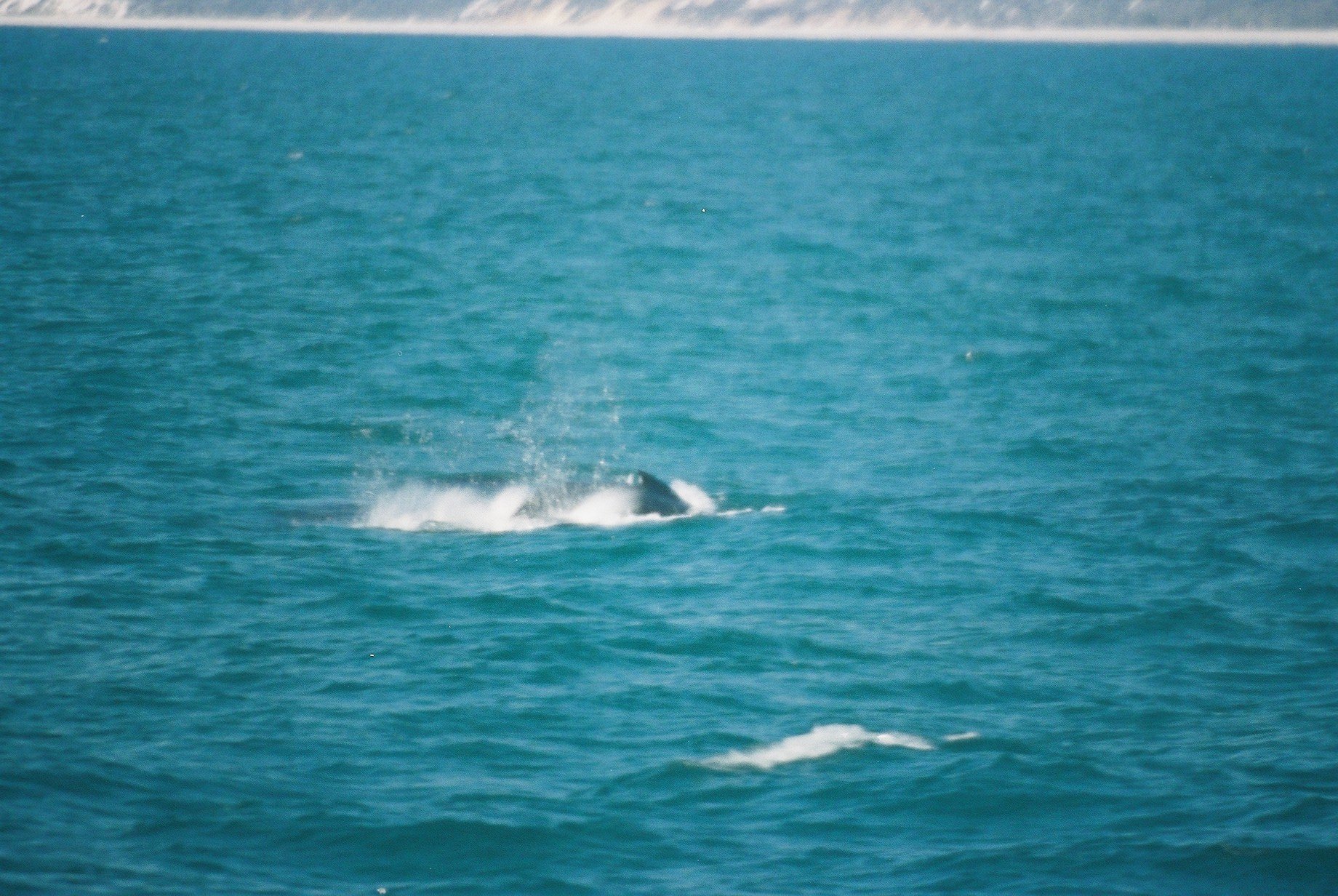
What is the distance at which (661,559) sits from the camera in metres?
26.0

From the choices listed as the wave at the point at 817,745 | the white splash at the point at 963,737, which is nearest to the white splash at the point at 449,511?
the wave at the point at 817,745

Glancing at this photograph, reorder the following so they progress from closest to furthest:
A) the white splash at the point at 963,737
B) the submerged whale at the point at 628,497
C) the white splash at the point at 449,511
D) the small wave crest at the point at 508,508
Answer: the white splash at the point at 963,737 → the white splash at the point at 449,511 → the small wave crest at the point at 508,508 → the submerged whale at the point at 628,497

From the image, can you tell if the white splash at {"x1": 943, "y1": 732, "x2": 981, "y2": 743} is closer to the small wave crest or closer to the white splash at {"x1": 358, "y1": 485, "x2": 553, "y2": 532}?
the small wave crest

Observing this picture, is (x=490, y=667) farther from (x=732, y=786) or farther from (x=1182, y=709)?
(x=1182, y=709)

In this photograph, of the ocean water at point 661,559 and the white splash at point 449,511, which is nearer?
the ocean water at point 661,559

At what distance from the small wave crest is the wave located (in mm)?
8973

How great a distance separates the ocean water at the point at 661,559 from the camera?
17047 mm

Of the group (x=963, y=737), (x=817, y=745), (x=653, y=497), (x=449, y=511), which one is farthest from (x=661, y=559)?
(x=963, y=737)

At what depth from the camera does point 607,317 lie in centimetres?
4875

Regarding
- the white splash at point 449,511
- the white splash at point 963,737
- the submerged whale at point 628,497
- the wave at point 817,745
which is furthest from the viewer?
the submerged whale at point 628,497

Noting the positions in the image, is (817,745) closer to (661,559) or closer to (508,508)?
(661,559)

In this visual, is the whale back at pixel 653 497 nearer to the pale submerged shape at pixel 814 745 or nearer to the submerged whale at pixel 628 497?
the submerged whale at pixel 628 497

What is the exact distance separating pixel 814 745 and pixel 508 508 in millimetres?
10447

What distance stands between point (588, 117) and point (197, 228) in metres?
66.9
